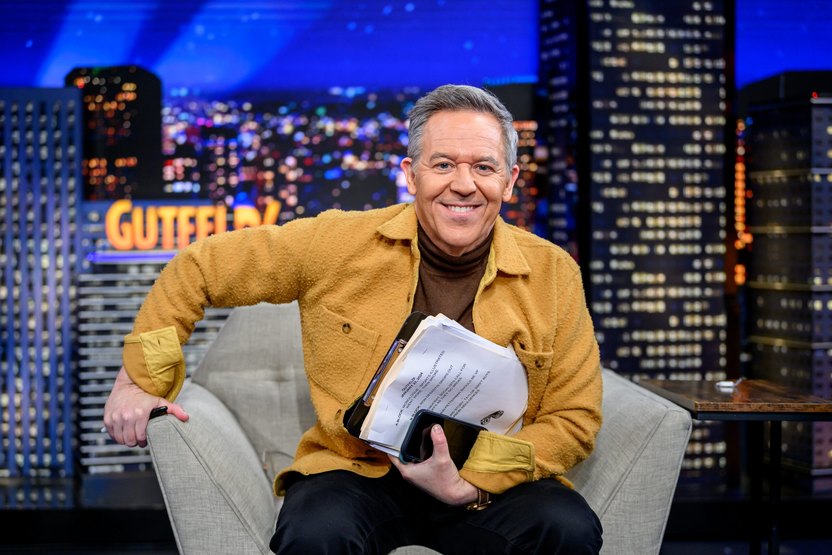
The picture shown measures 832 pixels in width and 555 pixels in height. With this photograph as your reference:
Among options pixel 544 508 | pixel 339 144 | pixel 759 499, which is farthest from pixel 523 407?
pixel 339 144

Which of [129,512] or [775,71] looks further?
[775,71]

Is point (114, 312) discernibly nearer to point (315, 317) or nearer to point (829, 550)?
point (315, 317)

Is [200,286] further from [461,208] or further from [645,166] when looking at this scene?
[645,166]

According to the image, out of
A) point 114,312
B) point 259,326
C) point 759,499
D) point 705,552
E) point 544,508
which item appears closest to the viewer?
point 544,508

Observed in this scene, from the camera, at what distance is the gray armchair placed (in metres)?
1.65

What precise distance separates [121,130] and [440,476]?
3.32m

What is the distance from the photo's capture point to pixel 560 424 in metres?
1.72

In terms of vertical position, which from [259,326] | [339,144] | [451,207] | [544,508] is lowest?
[544,508]

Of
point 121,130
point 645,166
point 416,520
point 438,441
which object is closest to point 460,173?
point 438,441

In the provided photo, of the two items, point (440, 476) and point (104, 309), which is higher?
point (104, 309)

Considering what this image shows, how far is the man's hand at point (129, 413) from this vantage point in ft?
5.37

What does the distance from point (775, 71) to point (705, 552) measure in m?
2.60

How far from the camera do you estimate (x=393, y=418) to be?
1.61 m

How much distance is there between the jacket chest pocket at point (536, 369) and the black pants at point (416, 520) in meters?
0.18
